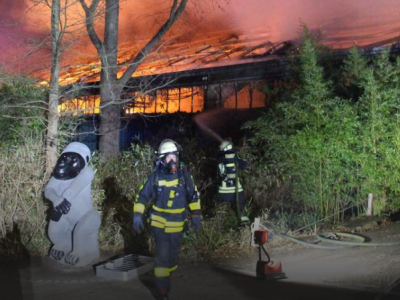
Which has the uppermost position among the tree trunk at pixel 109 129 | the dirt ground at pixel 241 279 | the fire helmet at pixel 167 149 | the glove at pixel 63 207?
the tree trunk at pixel 109 129

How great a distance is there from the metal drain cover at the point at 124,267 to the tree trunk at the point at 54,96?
239 centimetres

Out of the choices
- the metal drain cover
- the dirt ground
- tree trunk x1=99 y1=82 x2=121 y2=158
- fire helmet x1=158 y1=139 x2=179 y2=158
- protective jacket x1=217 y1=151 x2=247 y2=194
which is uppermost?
A: tree trunk x1=99 y1=82 x2=121 y2=158

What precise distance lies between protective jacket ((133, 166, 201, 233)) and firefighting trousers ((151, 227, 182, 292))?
7 centimetres

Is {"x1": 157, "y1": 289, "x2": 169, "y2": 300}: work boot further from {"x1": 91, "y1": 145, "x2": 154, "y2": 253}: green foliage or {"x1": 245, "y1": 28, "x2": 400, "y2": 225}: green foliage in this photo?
{"x1": 245, "y1": 28, "x2": 400, "y2": 225}: green foliage

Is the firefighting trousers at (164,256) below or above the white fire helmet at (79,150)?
below

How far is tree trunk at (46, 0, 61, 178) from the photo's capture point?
8.92m

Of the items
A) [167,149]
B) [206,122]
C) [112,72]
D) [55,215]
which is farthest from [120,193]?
[206,122]

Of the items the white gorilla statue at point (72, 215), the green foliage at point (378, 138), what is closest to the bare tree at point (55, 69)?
the white gorilla statue at point (72, 215)

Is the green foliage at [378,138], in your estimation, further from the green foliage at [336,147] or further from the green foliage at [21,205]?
the green foliage at [21,205]

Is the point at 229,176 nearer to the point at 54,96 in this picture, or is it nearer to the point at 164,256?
the point at 54,96

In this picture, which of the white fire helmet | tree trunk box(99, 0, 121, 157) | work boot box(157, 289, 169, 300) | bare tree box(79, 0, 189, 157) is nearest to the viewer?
work boot box(157, 289, 169, 300)

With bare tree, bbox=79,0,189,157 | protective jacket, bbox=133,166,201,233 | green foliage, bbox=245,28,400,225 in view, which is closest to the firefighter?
green foliage, bbox=245,28,400,225

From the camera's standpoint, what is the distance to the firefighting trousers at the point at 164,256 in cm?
586

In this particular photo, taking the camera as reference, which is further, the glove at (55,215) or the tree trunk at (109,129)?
the tree trunk at (109,129)
